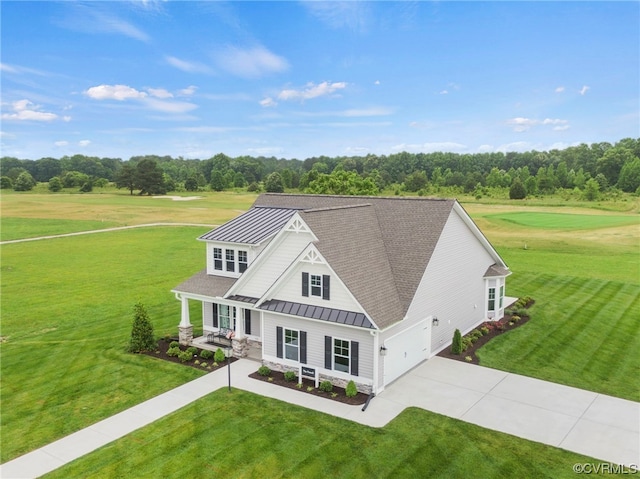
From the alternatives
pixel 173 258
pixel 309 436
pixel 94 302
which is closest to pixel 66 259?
pixel 173 258

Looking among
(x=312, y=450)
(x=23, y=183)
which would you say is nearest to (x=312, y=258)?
(x=312, y=450)

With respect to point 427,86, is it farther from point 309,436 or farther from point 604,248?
point 309,436

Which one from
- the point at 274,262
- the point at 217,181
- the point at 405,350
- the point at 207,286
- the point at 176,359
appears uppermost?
the point at 217,181

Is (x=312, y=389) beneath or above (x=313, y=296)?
beneath

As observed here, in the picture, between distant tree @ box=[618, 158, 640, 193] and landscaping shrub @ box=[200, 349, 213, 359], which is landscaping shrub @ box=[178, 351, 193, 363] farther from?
distant tree @ box=[618, 158, 640, 193]

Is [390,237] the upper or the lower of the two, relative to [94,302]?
upper

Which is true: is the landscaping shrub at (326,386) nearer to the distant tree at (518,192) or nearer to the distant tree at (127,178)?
the distant tree at (518,192)

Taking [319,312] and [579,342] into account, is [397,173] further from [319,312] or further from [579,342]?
[319,312]
